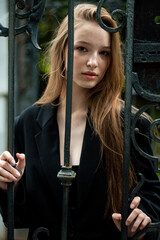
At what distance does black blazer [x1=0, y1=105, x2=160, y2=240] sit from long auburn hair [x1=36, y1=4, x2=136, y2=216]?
60 millimetres

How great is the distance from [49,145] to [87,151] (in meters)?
0.23

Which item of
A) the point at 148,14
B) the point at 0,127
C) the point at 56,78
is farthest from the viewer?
the point at 0,127

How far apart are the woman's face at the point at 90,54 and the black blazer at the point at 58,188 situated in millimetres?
330

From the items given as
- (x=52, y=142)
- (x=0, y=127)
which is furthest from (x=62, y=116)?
(x=0, y=127)

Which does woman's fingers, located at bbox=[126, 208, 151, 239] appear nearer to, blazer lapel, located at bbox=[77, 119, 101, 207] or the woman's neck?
blazer lapel, located at bbox=[77, 119, 101, 207]

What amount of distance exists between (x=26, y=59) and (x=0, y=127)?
90 centimetres

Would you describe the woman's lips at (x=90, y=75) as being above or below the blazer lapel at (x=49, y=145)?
above

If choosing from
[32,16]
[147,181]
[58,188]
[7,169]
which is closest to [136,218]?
[147,181]

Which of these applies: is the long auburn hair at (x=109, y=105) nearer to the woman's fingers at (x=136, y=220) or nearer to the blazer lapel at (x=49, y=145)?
the blazer lapel at (x=49, y=145)

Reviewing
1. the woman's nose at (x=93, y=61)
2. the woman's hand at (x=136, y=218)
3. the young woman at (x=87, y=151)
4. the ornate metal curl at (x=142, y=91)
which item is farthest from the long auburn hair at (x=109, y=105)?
the ornate metal curl at (x=142, y=91)

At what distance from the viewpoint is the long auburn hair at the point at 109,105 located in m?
1.91

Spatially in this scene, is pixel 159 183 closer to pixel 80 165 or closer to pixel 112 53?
pixel 80 165

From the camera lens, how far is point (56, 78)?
A: 2.24 m

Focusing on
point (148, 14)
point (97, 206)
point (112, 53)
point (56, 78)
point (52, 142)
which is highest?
point (148, 14)
